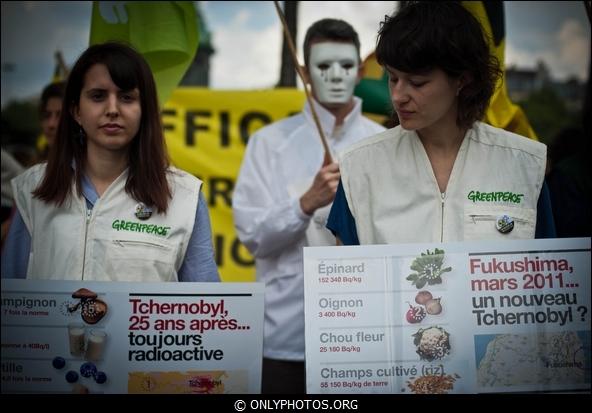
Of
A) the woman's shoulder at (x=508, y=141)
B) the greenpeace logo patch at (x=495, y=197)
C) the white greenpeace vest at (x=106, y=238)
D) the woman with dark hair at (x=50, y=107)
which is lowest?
the white greenpeace vest at (x=106, y=238)

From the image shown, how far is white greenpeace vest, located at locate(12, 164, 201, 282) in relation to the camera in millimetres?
3100

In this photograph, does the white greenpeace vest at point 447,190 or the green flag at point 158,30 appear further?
the green flag at point 158,30

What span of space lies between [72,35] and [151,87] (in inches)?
91.0

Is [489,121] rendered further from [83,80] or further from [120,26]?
[83,80]

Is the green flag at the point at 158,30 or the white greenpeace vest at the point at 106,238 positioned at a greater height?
the green flag at the point at 158,30

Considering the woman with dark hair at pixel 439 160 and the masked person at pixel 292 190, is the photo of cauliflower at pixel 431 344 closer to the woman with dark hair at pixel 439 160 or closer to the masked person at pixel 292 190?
the woman with dark hair at pixel 439 160

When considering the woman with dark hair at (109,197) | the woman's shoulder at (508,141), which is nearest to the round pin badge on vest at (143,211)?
the woman with dark hair at (109,197)

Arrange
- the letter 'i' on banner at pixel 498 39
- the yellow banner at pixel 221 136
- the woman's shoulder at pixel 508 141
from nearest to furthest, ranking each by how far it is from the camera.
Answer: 1. the woman's shoulder at pixel 508 141
2. the letter 'i' on banner at pixel 498 39
3. the yellow banner at pixel 221 136

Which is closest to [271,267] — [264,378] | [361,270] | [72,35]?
[264,378]

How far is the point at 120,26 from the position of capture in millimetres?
4582

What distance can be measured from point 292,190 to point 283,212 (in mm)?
239

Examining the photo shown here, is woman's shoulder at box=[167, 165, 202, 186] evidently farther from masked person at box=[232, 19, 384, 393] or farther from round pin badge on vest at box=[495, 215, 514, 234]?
round pin badge on vest at box=[495, 215, 514, 234]

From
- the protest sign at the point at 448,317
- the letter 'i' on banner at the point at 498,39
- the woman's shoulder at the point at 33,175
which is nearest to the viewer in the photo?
the protest sign at the point at 448,317

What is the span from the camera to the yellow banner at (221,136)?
5.80 metres
